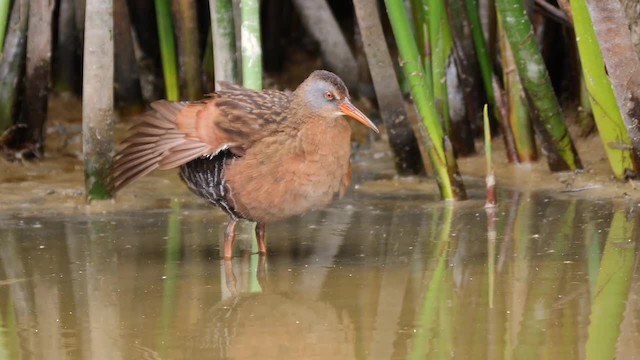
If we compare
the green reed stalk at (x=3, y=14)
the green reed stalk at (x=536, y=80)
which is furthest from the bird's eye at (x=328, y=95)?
the green reed stalk at (x=3, y=14)

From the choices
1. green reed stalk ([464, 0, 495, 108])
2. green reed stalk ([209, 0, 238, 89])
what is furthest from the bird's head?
green reed stalk ([464, 0, 495, 108])

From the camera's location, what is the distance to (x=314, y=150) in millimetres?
5148

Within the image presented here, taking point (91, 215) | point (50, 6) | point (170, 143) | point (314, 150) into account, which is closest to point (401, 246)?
point (314, 150)

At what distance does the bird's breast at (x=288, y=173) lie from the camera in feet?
16.8

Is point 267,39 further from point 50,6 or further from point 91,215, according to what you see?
point 91,215

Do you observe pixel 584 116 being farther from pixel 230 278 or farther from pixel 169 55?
pixel 230 278

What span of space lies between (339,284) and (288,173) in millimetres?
648

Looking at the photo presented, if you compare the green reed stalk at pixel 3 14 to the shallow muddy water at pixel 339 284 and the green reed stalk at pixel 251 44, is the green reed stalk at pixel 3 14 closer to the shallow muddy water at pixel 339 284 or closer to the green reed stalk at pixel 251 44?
the shallow muddy water at pixel 339 284

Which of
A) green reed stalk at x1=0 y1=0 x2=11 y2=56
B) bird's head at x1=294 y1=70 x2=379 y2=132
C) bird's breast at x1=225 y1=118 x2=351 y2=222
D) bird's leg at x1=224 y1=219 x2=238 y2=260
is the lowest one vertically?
bird's leg at x1=224 y1=219 x2=238 y2=260

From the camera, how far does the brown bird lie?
513cm

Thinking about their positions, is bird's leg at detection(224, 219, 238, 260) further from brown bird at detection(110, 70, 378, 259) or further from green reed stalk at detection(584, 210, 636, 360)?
green reed stalk at detection(584, 210, 636, 360)

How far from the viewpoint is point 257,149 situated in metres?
5.16

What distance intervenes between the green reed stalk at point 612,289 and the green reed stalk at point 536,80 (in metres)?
0.84

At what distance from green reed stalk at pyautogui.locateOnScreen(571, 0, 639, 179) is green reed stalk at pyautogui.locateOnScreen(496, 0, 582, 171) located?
274 mm
